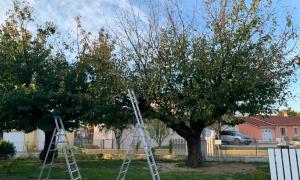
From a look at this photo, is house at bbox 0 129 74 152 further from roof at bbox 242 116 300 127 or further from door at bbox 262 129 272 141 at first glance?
door at bbox 262 129 272 141

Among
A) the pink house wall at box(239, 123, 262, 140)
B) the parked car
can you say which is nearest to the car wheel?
the parked car

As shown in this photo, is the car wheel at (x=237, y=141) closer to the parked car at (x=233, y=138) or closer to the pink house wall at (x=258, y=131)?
the parked car at (x=233, y=138)

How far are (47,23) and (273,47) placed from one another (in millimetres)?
12378

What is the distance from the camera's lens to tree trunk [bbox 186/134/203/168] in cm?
2006

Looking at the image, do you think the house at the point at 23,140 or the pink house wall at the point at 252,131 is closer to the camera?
the house at the point at 23,140

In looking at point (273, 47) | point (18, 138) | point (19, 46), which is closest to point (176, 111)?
point (273, 47)

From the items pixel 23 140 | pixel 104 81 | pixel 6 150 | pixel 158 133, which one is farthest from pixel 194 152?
pixel 23 140

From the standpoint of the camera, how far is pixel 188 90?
17281mm

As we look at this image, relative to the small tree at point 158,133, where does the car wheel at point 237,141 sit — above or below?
below

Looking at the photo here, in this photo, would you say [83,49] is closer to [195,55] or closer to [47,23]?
[47,23]

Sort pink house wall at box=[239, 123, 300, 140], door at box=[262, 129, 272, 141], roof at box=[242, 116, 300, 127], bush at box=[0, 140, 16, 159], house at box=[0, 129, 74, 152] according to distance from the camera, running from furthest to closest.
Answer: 1. roof at box=[242, 116, 300, 127]
2. pink house wall at box=[239, 123, 300, 140]
3. door at box=[262, 129, 272, 141]
4. house at box=[0, 129, 74, 152]
5. bush at box=[0, 140, 16, 159]

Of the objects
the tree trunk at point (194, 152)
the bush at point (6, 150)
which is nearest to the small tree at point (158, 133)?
the bush at point (6, 150)

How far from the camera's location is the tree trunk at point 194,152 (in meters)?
20.1

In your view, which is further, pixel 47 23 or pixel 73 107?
pixel 47 23
